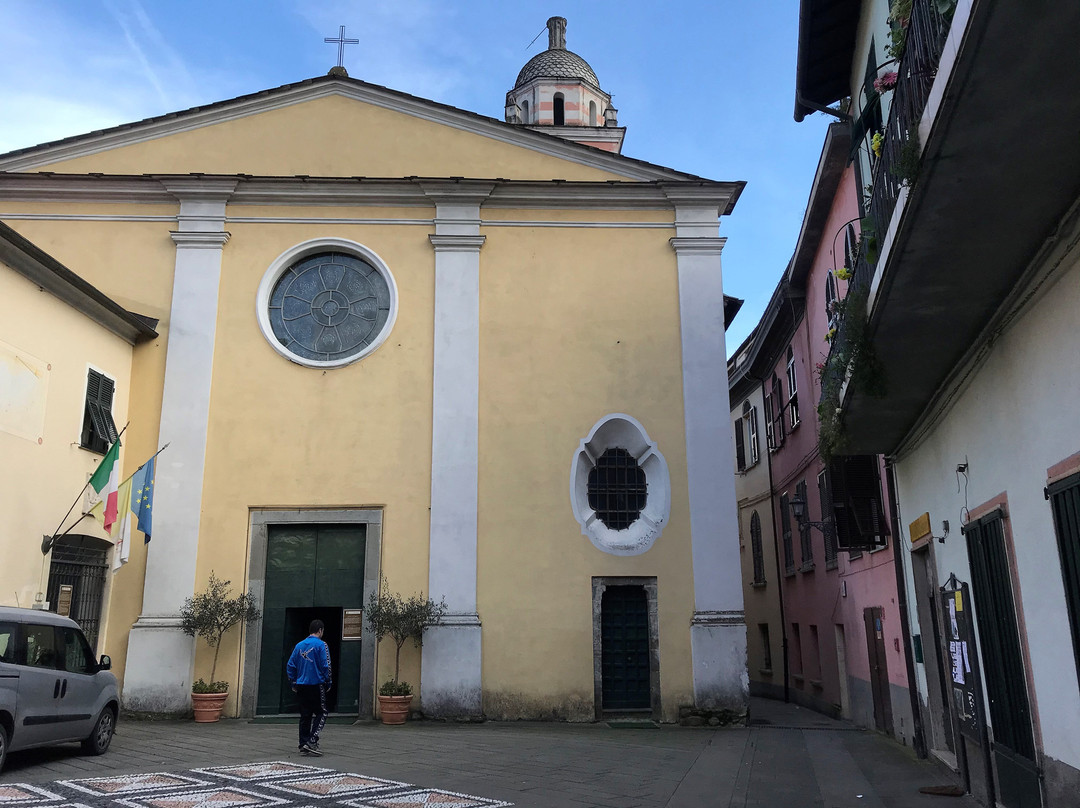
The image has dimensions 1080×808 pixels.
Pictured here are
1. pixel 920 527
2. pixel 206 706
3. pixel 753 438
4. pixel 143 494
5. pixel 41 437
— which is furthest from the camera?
pixel 753 438

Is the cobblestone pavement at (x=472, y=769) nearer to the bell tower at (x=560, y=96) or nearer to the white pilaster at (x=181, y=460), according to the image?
the white pilaster at (x=181, y=460)

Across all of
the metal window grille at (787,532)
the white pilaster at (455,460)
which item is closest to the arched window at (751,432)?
the metal window grille at (787,532)

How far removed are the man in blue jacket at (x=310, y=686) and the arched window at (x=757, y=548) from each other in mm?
16001

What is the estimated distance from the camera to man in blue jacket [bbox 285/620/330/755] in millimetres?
10164

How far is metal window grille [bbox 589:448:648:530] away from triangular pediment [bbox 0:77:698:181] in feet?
17.7

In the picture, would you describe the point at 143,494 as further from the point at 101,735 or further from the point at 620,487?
the point at 620,487

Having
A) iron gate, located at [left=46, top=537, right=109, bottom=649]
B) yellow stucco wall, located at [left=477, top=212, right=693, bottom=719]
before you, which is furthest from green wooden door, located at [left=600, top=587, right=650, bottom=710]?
iron gate, located at [left=46, top=537, right=109, bottom=649]

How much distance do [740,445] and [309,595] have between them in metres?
15.8

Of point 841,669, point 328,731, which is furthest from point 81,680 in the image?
point 841,669

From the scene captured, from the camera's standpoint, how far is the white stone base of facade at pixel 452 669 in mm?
13914

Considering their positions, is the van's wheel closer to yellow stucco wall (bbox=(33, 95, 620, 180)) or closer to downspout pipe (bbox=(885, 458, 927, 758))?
downspout pipe (bbox=(885, 458, 927, 758))

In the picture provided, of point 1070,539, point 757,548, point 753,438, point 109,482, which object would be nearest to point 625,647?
point 109,482

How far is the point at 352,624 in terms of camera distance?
47.6ft

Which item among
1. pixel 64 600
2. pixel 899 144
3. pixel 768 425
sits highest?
pixel 768 425
